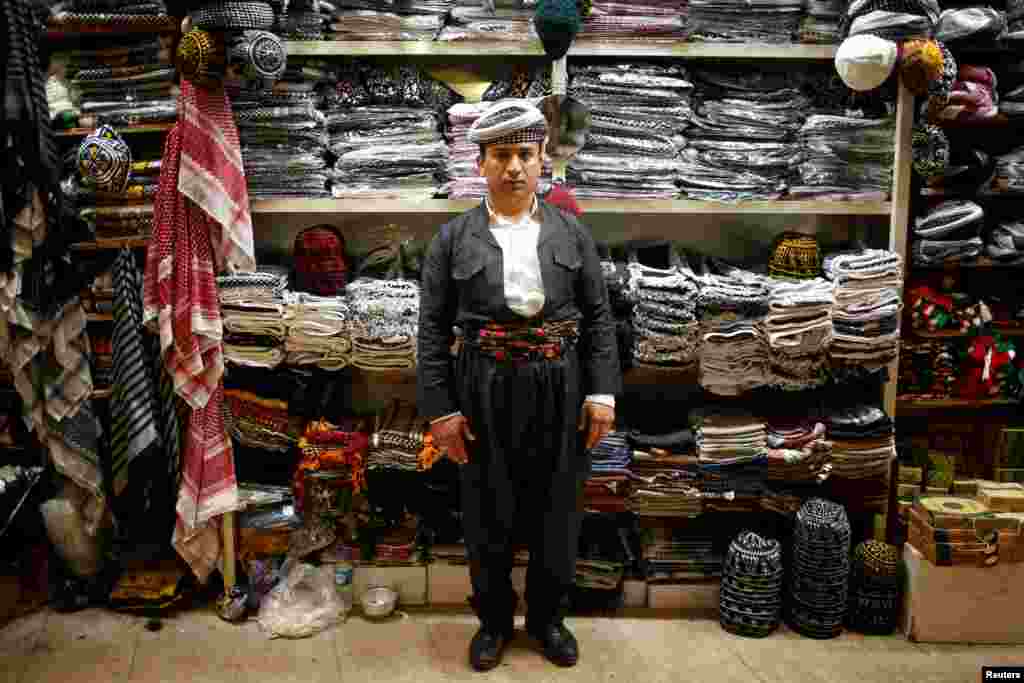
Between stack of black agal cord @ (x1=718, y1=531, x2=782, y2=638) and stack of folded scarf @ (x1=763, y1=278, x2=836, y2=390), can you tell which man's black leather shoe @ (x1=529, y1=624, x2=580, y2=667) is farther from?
stack of folded scarf @ (x1=763, y1=278, x2=836, y2=390)

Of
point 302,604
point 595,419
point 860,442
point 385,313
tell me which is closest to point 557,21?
point 385,313

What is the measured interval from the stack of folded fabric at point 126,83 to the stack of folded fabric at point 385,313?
2.80ft

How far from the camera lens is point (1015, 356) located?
317 cm

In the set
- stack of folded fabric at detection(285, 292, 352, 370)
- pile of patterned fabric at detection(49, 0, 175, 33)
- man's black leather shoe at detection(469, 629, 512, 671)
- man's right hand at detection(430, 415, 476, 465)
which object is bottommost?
man's black leather shoe at detection(469, 629, 512, 671)

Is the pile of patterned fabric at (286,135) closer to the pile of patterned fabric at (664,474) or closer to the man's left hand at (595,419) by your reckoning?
Result: the man's left hand at (595,419)

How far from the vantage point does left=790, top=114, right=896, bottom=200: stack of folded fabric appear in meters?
2.86

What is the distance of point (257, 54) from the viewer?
2574mm

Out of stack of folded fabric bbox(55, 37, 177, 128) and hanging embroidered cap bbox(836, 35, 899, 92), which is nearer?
hanging embroidered cap bbox(836, 35, 899, 92)

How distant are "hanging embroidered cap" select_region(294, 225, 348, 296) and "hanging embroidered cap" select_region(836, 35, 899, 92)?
1659 mm

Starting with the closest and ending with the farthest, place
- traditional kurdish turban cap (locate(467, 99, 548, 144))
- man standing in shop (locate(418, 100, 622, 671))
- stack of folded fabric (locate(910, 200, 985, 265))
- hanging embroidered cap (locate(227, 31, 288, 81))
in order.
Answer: traditional kurdish turban cap (locate(467, 99, 548, 144)), man standing in shop (locate(418, 100, 622, 671)), hanging embroidered cap (locate(227, 31, 288, 81)), stack of folded fabric (locate(910, 200, 985, 265))

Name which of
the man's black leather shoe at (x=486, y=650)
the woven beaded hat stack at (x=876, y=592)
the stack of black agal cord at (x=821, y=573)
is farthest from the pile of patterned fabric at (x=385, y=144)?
the woven beaded hat stack at (x=876, y=592)

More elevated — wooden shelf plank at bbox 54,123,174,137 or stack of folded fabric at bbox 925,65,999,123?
stack of folded fabric at bbox 925,65,999,123

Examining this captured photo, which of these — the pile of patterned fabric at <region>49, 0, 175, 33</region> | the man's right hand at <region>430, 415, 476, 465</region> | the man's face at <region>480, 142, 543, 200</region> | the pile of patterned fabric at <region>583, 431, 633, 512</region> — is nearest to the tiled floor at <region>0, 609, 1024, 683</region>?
the pile of patterned fabric at <region>583, 431, 633, 512</region>

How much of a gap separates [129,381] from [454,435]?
1.14 metres
